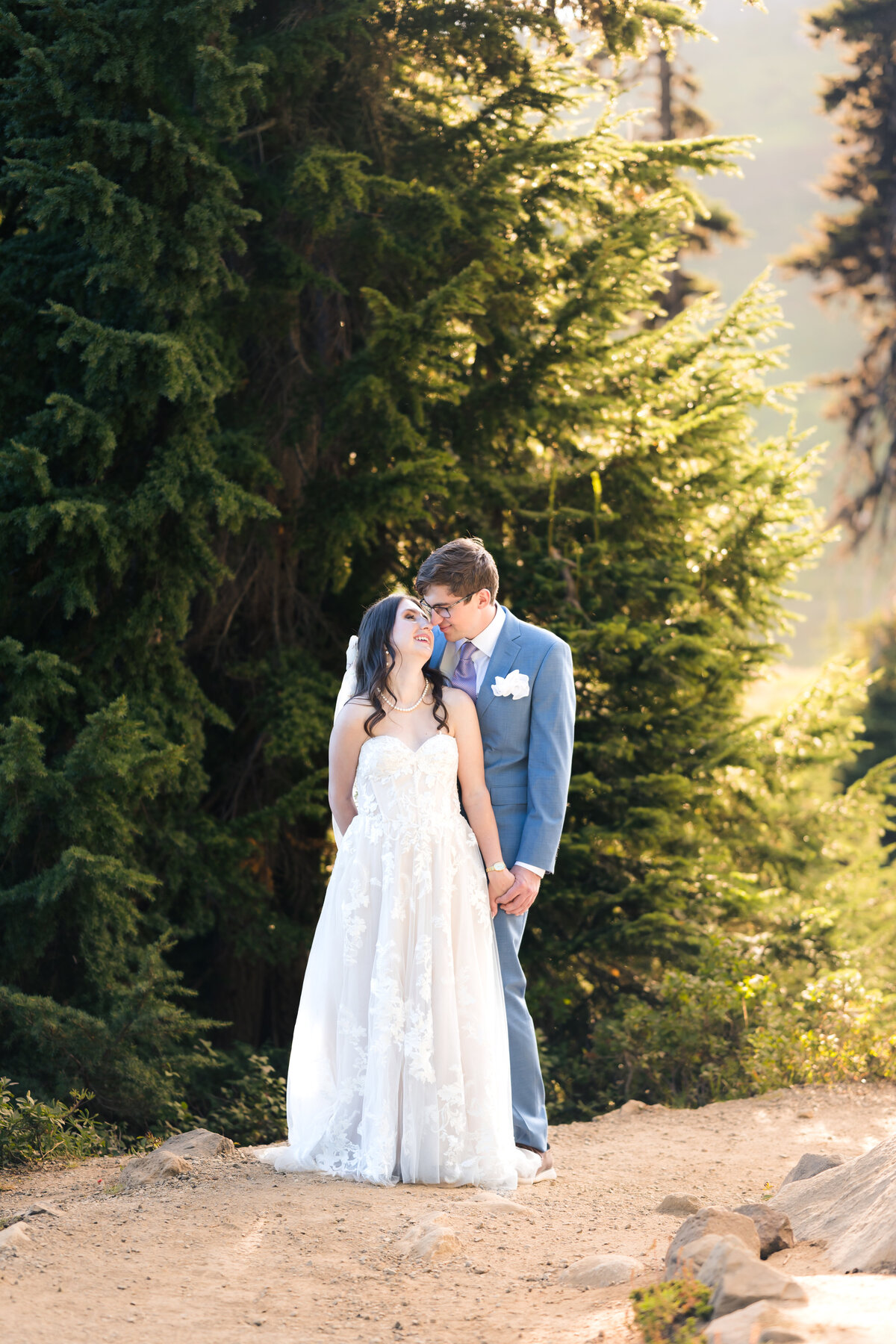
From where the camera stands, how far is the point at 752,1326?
2289mm

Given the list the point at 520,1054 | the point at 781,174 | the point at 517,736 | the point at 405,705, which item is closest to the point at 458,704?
the point at 405,705

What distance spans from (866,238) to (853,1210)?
16011 millimetres

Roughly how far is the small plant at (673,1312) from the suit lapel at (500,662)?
2210mm

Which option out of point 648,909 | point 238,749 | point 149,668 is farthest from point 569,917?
point 149,668

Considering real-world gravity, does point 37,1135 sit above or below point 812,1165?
below

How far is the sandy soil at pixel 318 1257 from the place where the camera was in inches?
110

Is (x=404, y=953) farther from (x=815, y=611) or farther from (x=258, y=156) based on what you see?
(x=815, y=611)

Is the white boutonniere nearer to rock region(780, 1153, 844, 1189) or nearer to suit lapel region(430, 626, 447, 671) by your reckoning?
suit lapel region(430, 626, 447, 671)

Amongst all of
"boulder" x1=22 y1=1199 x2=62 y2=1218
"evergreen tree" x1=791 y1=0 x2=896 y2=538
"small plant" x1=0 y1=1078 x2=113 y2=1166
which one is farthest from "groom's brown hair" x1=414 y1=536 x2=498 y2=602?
"evergreen tree" x1=791 y1=0 x2=896 y2=538

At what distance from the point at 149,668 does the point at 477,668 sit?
287 centimetres

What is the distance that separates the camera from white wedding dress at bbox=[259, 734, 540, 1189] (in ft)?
13.1

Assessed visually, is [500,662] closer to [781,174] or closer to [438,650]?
[438,650]

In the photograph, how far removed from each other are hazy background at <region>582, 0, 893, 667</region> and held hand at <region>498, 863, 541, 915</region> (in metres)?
56.5

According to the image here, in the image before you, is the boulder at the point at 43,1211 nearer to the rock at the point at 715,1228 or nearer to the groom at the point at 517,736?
the groom at the point at 517,736
